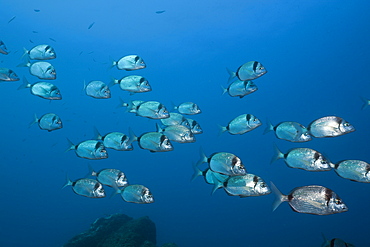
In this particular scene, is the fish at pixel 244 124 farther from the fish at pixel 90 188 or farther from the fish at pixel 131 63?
the fish at pixel 90 188

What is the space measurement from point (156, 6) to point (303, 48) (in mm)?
25258

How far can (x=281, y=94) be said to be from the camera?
186 feet

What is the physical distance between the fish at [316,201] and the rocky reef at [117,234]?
18.5 feet

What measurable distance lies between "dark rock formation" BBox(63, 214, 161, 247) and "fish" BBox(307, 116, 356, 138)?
570cm

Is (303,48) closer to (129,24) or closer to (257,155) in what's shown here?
(257,155)

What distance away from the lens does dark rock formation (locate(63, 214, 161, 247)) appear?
8391mm

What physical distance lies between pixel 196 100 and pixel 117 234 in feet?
177

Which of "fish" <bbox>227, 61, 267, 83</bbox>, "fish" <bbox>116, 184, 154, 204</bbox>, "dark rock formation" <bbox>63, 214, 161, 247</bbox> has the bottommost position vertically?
"dark rock formation" <bbox>63, 214, 161, 247</bbox>

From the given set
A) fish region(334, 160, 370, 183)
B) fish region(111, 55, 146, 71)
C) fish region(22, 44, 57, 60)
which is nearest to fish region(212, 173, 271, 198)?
fish region(334, 160, 370, 183)

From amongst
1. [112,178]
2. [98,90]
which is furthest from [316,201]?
[98,90]

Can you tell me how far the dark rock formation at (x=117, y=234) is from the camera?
8.39 metres

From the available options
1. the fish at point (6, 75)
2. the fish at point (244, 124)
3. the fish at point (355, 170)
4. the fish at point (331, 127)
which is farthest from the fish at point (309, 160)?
the fish at point (6, 75)

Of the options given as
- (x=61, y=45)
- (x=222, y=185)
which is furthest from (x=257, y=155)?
(x=222, y=185)

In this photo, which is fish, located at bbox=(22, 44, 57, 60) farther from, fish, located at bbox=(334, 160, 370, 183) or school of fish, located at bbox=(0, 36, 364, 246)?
fish, located at bbox=(334, 160, 370, 183)
